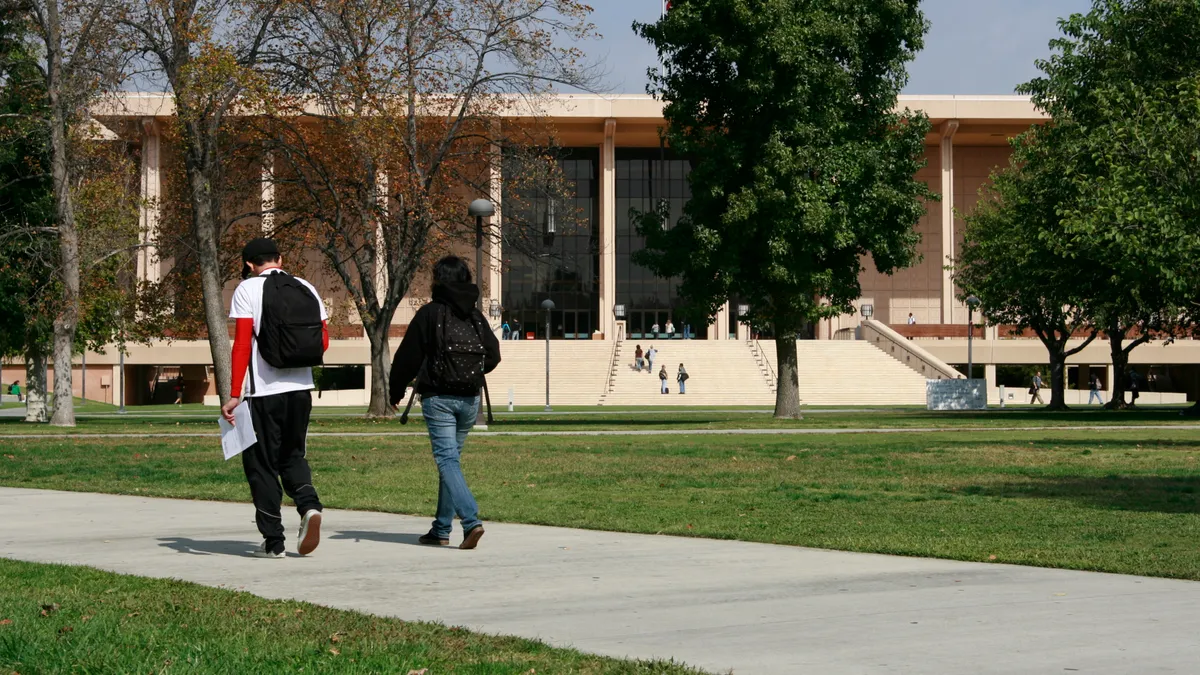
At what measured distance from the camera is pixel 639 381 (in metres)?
59.5

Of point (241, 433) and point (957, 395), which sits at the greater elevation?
point (241, 433)

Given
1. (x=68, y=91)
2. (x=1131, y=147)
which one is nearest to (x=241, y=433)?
(x=1131, y=147)

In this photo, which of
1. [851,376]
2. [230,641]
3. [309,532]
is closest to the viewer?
[230,641]

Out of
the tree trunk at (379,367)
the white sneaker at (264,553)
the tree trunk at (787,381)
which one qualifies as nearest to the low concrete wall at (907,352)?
the tree trunk at (787,381)

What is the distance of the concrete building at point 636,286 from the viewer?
232 ft

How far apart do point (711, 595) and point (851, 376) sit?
53.8 m

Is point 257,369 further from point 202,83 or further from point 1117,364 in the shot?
point 1117,364

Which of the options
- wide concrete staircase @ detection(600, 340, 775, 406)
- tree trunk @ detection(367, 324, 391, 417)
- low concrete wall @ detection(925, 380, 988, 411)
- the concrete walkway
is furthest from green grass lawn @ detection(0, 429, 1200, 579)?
wide concrete staircase @ detection(600, 340, 775, 406)

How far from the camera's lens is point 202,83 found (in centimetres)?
2755

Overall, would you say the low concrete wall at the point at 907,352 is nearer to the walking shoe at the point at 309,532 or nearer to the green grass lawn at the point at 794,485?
the green grass lawn at the point at 794,485

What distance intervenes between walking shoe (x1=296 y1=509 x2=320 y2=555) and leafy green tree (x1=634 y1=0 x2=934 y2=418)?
2358 centimetres

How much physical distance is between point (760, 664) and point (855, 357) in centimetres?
5937

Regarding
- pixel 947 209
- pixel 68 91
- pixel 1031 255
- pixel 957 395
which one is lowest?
pixel 957 395

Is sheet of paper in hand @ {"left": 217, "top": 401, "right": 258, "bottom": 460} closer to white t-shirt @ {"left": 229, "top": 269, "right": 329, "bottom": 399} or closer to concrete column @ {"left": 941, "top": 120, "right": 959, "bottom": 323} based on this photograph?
white t-shirt @ {"left": 229, "top": 269, "right": 329, "bottom": 399}
